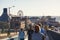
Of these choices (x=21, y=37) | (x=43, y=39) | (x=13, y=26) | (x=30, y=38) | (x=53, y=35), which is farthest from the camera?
(x=13, y=26)

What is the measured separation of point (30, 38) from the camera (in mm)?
7312

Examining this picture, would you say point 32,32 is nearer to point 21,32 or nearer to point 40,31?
point 40,31

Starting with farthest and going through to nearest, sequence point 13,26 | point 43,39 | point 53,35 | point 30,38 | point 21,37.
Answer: point 13,26, point 21,37, point 53,35, point 30,38, point 43,39

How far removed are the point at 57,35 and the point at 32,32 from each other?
0.92 metres

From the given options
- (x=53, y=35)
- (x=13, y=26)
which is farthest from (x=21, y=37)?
(x=13, y=26)

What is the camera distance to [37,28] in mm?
6984

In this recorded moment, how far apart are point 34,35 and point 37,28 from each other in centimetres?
30

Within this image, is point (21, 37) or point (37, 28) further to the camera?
point (21, 37)

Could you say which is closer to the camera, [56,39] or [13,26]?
[56,39]

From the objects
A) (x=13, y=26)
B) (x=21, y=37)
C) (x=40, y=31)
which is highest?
(x=40, y=31)

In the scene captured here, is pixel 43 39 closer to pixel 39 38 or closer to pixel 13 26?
pixel 39 38

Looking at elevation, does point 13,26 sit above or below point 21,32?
below

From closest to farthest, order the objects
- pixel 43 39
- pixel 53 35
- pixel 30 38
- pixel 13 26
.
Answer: pixel 43 39
pixel 30 38
pixel 53 35
pixel 13 26

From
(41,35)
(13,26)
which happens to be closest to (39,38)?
(41,35)
